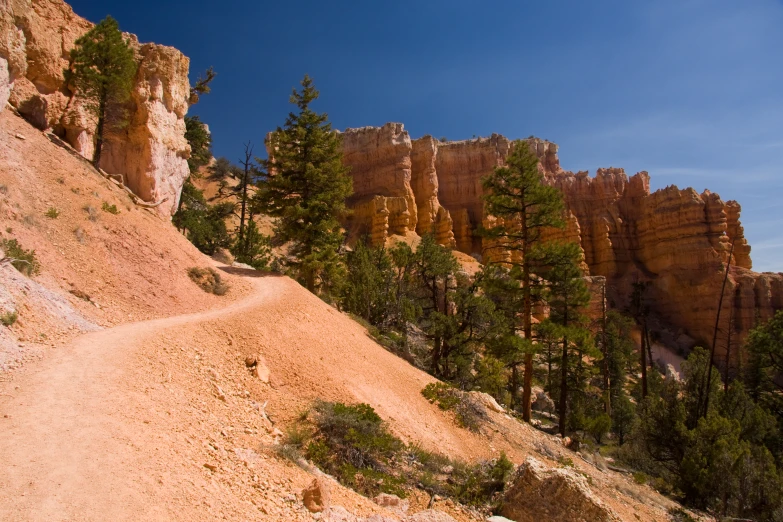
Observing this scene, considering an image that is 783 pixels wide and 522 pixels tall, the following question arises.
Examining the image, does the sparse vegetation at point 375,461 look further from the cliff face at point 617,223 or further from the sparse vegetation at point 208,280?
the cliff face at point 617,223

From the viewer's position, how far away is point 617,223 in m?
57.2

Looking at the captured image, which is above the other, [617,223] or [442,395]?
[617,223]

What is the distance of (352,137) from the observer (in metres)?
54.5

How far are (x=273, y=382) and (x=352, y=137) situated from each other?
4813cm

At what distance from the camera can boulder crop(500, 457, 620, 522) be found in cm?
788

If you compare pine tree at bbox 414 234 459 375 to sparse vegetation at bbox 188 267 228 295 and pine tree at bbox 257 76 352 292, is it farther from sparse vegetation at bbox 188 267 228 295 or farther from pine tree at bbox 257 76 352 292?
sparse vegetation at bbox 188 267 228 295

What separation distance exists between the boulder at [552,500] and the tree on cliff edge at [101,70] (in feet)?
64.3

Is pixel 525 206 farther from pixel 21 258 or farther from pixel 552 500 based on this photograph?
pixel 21 258

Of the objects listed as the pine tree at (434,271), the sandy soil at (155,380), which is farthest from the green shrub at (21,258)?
the pine tree at (434,271)

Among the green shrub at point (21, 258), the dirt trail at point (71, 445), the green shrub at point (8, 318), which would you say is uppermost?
the green shrub at point (21, 258)

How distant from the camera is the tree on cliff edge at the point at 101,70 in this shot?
59.9ft

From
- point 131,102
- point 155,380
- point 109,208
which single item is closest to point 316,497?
point 155,380

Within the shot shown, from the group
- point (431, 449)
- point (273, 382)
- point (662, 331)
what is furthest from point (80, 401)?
point (662, 331)

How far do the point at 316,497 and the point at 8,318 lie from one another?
6.49m
